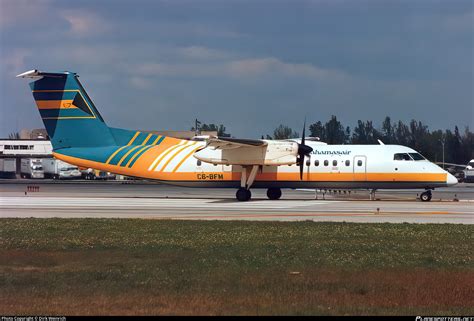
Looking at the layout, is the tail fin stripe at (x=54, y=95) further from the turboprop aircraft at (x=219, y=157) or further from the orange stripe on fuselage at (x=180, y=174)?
the orange stripe on fuselage at (x=180, y=174)

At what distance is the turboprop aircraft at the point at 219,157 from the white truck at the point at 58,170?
5647 centimetres

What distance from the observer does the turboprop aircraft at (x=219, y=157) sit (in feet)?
119

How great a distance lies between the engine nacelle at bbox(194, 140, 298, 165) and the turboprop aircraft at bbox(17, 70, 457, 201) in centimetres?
6

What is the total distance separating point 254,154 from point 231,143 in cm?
170

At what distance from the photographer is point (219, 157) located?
123ft

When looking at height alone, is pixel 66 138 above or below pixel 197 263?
above

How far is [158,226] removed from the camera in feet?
70.5

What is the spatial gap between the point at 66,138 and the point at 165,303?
30630 millimetres

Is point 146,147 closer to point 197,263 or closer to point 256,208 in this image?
point 256,208

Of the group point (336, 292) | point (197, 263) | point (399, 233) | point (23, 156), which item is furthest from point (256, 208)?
point (23, 156)

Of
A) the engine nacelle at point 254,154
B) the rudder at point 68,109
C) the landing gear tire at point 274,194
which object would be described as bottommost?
the landing gear tire at point 274,194

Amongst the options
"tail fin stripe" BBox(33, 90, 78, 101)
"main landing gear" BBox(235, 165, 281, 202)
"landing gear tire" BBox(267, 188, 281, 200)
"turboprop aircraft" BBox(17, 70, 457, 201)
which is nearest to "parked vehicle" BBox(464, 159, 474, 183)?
"turboprop aircraft" BBox(17, 70, 457, 201)

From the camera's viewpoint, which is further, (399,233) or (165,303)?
(399,233)

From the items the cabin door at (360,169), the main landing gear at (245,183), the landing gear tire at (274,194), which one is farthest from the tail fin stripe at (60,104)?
the cabin door at (360,169)
